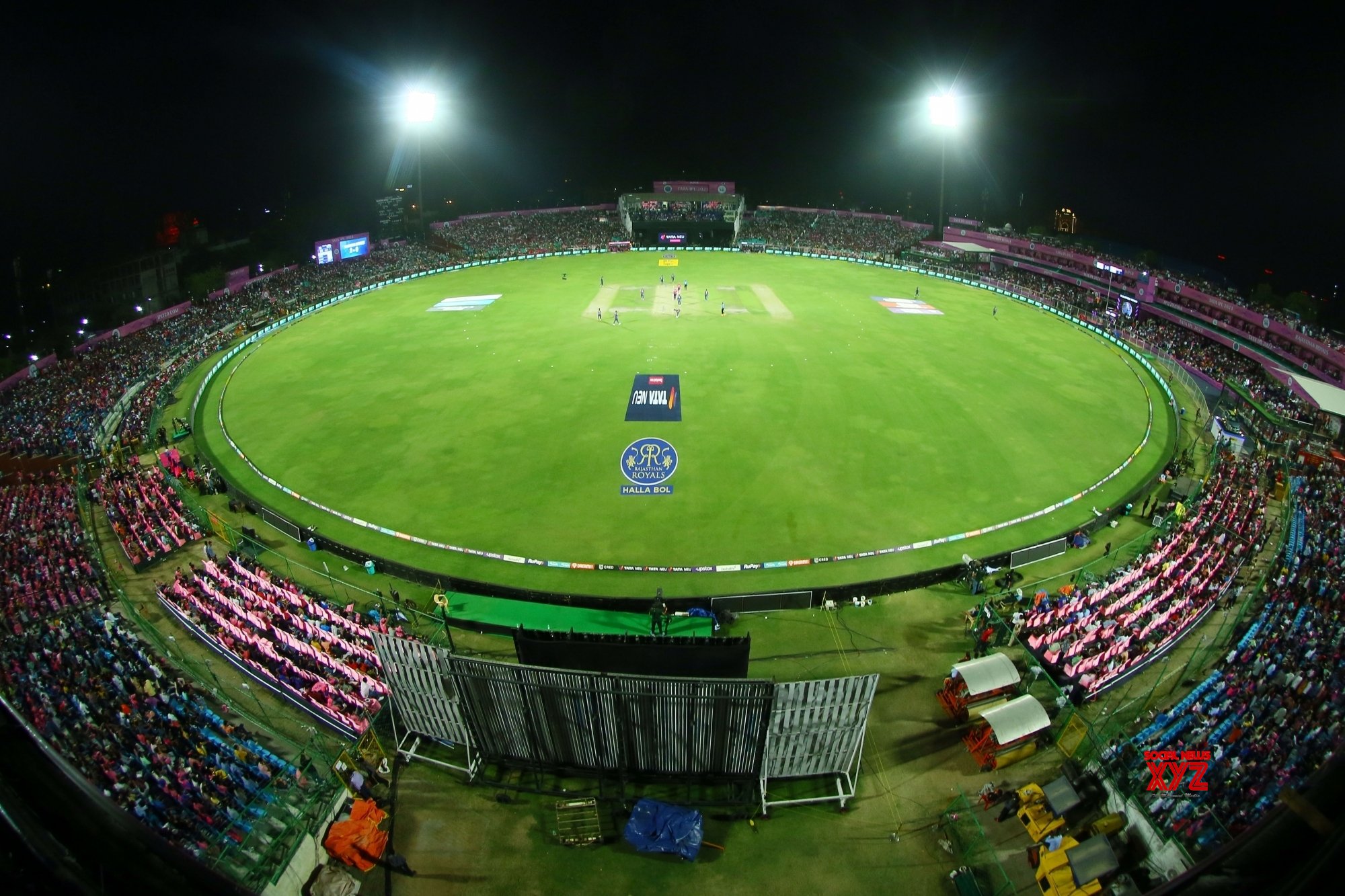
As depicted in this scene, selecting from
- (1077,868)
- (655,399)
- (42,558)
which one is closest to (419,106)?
(655,399)

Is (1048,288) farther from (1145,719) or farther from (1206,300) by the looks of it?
(1145,719)

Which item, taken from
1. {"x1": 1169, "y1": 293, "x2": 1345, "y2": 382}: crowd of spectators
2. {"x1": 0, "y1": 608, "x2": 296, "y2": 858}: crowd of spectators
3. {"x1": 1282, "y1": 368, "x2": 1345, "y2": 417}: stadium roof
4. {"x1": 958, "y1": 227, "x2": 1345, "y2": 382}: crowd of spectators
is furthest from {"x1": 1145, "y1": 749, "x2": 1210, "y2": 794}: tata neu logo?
{"x1": 1169, "y1": 293, "x2": 1345, "y2": 382}: crowd of spectators

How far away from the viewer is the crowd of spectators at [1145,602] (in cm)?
2111

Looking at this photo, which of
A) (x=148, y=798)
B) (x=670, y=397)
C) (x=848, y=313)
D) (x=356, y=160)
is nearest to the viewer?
(x=148, y=798)

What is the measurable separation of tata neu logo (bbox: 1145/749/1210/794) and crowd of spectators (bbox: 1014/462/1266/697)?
346 cm

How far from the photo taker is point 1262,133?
76625 millimetres

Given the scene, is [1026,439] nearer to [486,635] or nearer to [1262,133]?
[486,635]

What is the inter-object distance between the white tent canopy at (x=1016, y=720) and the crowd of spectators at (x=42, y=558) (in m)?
29.8

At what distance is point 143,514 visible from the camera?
31203mm

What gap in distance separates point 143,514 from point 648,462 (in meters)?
23.4

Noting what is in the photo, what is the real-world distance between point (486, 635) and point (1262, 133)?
9837 cm

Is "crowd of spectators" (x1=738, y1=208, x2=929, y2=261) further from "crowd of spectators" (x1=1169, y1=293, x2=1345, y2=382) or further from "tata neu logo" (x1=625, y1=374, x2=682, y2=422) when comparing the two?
"tata neu logo" (x1=625, y1=374, x2=682, y2=422)

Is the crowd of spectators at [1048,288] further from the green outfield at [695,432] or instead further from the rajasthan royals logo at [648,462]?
the rajasthan royals logo at [648,462]

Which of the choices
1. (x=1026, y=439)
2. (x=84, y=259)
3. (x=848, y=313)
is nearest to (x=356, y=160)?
(x=84, y=259)
